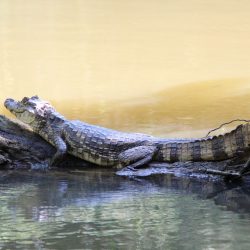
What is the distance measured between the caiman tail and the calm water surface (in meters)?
0.35

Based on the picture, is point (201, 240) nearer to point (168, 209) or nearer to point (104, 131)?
point (168, 209)

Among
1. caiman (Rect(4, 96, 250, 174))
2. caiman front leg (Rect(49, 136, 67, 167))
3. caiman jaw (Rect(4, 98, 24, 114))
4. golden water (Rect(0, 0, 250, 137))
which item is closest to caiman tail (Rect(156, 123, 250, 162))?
caiman (Rect(4, 96, 250, 174))

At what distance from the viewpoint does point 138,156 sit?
7.20 meters

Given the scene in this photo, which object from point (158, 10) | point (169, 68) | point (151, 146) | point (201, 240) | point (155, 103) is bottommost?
point (201, 240)

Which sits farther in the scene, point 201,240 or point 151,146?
point 151,146

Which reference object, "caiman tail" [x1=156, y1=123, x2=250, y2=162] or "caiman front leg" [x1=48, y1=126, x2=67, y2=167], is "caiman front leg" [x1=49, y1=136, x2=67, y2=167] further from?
"caiman tail" [x1=156, y1=123, x2=250, y2=162]

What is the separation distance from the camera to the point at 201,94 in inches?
505

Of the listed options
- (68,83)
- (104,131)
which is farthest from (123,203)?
(68,83)

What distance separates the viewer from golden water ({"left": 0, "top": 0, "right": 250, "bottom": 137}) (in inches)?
451

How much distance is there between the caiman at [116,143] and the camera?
6.86 meters

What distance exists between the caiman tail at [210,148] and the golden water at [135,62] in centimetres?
253

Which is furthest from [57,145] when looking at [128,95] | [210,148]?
[128,95]

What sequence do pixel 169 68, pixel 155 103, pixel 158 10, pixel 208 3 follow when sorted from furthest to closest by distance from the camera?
pixel 208 3, pixel 158 10, pixel 169 68, pixel 155 103

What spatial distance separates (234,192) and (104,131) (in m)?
1.71
